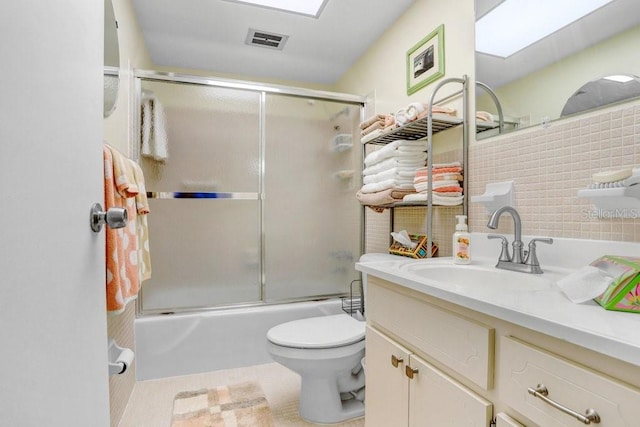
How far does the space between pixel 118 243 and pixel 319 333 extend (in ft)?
3.01

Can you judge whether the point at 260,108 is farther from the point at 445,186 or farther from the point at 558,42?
the point at 558,42

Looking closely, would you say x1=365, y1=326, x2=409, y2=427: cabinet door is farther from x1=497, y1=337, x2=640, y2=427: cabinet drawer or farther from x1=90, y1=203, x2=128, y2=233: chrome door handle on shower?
x1=90, y1=203, x2=128, y2=233: chrome door handle on shower

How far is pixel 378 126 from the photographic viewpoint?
68.7 inches

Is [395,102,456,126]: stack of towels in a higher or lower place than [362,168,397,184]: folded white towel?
higher

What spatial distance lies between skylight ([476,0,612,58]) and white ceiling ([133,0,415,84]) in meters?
0.70

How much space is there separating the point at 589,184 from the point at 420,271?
561 mm

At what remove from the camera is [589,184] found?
984 mm

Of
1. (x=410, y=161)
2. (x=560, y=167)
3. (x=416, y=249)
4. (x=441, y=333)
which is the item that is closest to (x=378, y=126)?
(x=410, y=161)

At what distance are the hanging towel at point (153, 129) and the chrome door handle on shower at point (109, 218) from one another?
146 centimetres

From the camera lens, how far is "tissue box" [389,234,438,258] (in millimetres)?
1635

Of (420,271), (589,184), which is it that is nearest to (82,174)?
(420,271)

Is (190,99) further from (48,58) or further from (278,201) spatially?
(48,58)

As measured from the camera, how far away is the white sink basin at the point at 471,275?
3.22ft

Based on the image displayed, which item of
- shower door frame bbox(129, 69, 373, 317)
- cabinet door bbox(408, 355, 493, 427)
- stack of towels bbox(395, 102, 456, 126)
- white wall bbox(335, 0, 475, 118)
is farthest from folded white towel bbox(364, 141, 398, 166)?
cabinet door bbox(408, 355, 493, 427)
